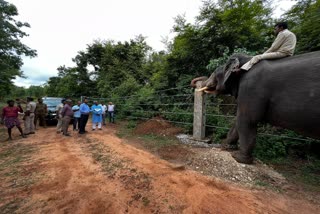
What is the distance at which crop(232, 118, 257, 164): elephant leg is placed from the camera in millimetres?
3433

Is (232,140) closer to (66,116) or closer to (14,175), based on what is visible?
(14,175)

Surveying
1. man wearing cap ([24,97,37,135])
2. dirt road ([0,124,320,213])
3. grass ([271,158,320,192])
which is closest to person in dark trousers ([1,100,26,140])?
man wearing cap ([24,97,37,135])

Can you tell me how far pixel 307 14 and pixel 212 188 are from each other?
4.94m

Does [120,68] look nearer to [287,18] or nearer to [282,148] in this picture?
[287,18]

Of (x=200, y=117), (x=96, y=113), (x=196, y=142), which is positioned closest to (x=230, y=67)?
(x=200, y=117)

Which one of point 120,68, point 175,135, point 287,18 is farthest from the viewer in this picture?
point 120,68

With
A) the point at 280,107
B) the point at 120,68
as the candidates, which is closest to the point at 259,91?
the point at 280,107

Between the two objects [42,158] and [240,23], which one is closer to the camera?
[42,158]

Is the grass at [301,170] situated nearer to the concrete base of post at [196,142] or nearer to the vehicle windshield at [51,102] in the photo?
the concrete base of post at [196,142]

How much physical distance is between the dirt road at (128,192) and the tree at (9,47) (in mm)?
9954

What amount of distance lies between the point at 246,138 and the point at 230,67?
1.41m

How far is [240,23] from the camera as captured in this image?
24.8 ft

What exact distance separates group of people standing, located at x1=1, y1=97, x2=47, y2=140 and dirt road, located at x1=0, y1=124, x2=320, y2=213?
3972mm

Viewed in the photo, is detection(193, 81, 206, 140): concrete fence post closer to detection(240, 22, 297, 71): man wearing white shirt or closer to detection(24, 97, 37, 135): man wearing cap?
detection(240, 22, 297, 71): man wearing white shirt
